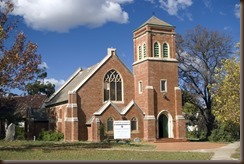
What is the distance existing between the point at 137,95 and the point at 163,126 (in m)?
4.58

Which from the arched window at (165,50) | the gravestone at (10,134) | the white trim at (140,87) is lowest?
the gravestone at (10,134)

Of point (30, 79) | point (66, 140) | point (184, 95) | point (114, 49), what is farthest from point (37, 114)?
point (30, 79)

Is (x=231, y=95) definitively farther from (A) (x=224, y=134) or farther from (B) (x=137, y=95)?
(B) (x=137, y=95)

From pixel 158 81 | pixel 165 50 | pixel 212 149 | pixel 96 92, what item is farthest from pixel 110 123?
pixel 212 149

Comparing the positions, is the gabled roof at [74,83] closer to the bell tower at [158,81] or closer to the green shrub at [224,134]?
the bell tower at [158,81]

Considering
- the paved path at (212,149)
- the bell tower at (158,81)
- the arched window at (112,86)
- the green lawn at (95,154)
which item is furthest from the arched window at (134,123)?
the green lawn at (95,154)

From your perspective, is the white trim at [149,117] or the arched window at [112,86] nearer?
the white trim at [149,117]

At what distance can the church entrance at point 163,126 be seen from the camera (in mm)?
43688

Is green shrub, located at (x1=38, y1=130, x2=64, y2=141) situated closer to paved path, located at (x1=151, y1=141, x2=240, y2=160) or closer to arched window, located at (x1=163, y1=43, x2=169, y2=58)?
arched window, located at (x1=163, y1=43, x2=169, y2=58)

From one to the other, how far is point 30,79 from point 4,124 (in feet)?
85.6

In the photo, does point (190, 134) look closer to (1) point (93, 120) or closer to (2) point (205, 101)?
(2) point (205, 101)

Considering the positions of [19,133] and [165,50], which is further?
[19,133]

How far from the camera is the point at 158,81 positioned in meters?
42.7

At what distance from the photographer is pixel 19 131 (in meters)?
47.6
